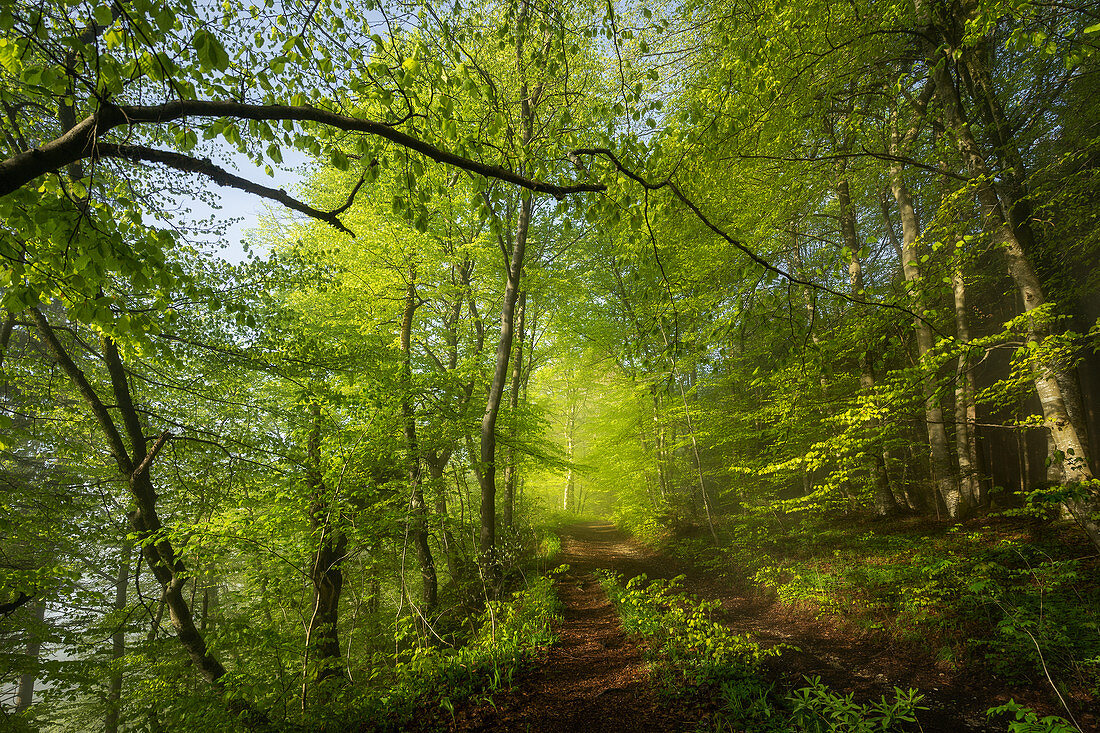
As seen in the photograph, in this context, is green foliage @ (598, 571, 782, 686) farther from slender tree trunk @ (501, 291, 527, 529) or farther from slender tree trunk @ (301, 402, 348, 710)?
slender tree trunk @ (501, 291, 527, 529)

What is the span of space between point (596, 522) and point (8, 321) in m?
22.2

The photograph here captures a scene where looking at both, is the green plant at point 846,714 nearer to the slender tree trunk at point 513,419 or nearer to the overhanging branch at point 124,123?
the overhanging branch at point 124,123

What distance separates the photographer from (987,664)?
4.18 meters

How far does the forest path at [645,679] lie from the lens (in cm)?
368

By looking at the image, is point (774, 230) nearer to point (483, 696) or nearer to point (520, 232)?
point (520, 232)

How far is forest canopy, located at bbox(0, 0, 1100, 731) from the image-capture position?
2.42 meters

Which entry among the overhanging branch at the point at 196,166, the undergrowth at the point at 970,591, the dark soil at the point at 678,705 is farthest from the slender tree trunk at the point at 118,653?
the undergrowth at the point at 970,591

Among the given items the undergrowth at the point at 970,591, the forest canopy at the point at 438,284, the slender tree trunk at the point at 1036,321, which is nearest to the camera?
the forest canopy at the point at 438,284

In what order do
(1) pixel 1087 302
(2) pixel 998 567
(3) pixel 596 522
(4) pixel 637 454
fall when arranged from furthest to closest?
(3) pixel 596 522, (4) pixel 637 454, (1) pixel 1087 302, (2) pixel 998 567

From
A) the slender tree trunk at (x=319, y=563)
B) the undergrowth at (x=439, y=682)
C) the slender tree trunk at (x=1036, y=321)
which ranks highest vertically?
the slender tree trunk at (x=1036, y=321)

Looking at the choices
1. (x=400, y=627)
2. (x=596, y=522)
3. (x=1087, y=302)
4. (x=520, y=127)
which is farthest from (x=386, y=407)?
(x=596, y=522)

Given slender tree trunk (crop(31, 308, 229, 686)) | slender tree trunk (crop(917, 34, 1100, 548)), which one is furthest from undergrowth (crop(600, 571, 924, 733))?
slender tree trunk (crop(31, 308, 229, 686))

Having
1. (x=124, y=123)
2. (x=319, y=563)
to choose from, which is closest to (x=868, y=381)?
(x=319, y=563)

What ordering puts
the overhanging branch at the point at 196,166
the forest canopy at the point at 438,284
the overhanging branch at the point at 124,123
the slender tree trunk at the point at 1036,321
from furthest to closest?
the slender tree trunk at the point at 1036,321
the forest canopy at the point at 438,284
the overhanging branch at the point at 196,166
the overhanging branch at the point at 124,123
